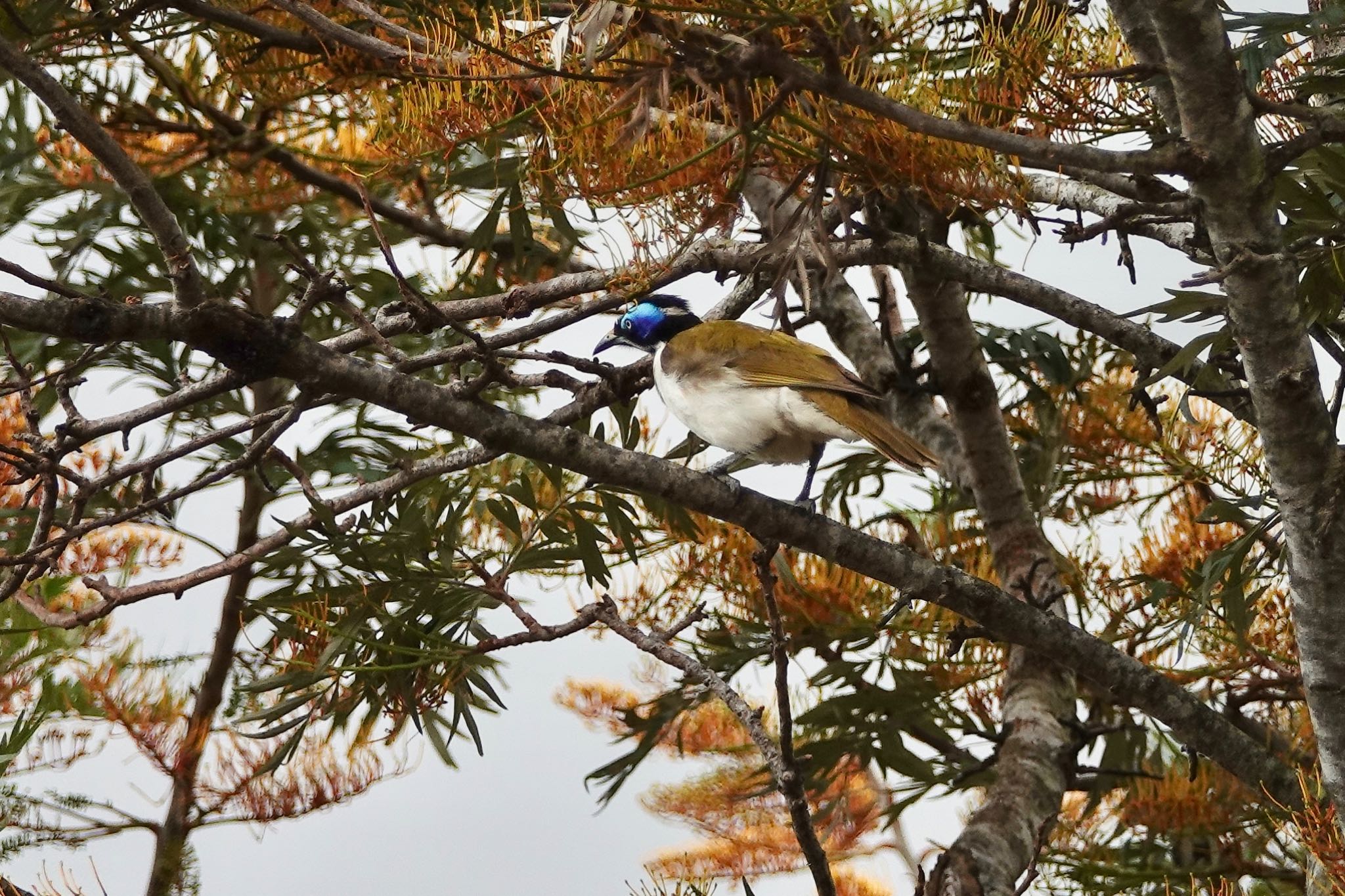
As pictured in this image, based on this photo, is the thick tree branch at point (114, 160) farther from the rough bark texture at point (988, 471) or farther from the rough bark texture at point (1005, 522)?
the rough bark texture at point (1005, 522)

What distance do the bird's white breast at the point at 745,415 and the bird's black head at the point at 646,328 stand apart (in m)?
0.29

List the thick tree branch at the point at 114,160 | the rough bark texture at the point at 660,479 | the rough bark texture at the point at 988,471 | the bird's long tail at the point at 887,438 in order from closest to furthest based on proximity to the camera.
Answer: the rough bark texture at the point at 660,479
the thick tree branch at the point at 114,160
the bird's long tail at the point at 887,438
the rough bark texture at the point at 988,471

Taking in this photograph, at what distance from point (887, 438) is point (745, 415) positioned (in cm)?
21

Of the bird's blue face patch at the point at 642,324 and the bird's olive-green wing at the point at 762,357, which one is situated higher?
the bird's blue face patch at the point at 642,324

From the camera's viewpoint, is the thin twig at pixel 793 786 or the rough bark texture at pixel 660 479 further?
the thin twig at pixel 793 786

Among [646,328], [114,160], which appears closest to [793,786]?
[114,160]

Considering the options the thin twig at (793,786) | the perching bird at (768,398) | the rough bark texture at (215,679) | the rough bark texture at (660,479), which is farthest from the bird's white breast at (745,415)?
the rough bark texture at (215,679)

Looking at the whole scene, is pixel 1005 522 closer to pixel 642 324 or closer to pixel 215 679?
pixel 642 324

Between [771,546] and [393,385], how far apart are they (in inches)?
16.7

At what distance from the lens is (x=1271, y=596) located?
229 cm

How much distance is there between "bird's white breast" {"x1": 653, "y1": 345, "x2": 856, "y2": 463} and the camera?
1691 millimetres

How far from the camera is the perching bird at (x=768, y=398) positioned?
164cm

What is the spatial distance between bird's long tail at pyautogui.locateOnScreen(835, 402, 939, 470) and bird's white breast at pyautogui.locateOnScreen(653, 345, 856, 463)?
0.03 metres

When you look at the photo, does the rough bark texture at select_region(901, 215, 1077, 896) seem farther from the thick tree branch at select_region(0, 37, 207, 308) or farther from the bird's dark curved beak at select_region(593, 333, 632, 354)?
the thick tree branch at select_region(0, 37, 207, 308)
